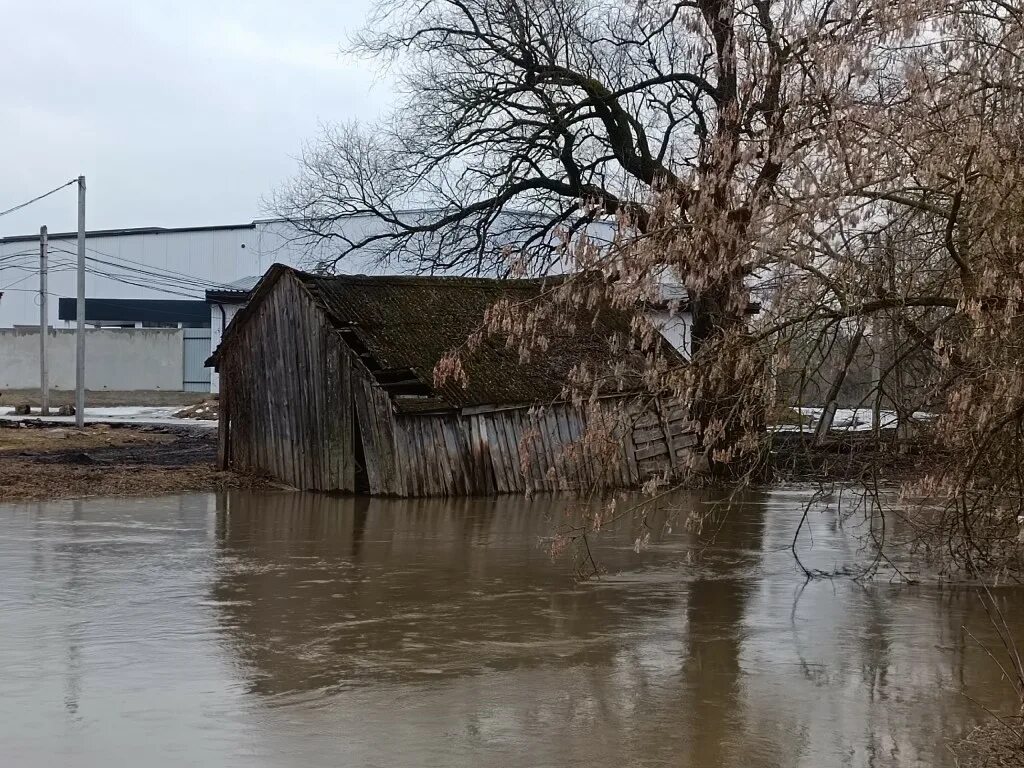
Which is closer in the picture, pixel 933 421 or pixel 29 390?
pixel 933 421

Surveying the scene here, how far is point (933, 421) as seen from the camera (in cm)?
1021

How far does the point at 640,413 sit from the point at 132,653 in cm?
402

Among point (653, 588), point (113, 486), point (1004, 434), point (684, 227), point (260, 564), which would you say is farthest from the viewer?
point (113, 486)

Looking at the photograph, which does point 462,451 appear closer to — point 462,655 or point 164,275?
point 462,655

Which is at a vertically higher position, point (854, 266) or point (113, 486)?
point (854, 266)

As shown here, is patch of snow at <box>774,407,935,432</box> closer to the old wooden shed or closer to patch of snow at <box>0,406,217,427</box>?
the old wooden shed

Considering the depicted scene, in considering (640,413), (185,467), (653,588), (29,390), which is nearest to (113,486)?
(185,467)

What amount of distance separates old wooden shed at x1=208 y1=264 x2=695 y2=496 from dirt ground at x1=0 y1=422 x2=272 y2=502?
1.25m

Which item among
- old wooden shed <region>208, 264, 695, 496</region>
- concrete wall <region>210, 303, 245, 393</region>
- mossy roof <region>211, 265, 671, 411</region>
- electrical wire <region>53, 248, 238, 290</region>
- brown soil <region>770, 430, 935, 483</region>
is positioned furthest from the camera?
electrical wire <region>53, 248, 238, 290</region>

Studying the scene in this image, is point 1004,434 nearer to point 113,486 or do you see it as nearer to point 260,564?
point 260,564

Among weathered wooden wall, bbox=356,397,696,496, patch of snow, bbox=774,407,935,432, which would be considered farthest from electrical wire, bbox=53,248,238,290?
weathered wooden wall, bbox=356,397,696,496

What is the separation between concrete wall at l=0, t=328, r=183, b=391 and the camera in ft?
162

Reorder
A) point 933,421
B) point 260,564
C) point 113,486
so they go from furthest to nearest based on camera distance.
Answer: point 113,486 < point 260,564 < point 933,421

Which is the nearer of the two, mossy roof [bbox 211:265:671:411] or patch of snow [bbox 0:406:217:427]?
mossy roof [bbox 211:265:671:411]
